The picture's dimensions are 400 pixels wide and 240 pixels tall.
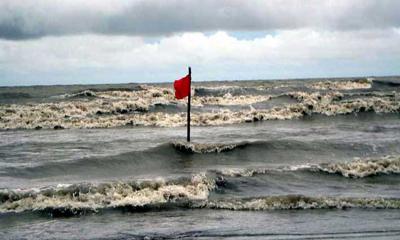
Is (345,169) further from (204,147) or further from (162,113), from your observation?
(162,113)

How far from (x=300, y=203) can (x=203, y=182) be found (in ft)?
9.80

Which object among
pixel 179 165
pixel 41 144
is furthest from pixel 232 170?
pixel 41 144

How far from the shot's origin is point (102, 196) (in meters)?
12.2

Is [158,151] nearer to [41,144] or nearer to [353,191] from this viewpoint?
[41,144]

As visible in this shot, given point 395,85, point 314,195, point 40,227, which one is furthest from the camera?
point 395,85

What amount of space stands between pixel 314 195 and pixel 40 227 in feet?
A: 20.8

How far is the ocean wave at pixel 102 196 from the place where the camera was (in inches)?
457

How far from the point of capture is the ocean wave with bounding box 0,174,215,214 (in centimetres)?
1162

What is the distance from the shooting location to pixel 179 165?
17.0 metres

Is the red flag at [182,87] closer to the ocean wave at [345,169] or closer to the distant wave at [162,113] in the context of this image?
the ocean wave at [345,169]

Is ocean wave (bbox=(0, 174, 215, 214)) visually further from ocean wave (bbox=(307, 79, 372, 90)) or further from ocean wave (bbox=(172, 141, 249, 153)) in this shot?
ocean wave (bbox=(307, 79, 372, 90))

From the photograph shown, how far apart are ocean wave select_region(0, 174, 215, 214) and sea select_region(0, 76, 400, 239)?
3cm

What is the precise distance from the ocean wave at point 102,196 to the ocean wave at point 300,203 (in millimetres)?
993

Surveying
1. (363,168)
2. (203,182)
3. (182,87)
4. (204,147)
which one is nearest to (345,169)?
(363,168)
